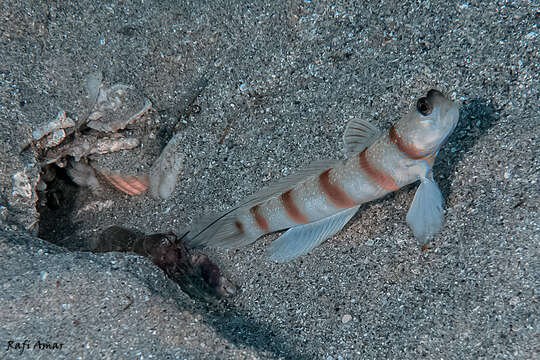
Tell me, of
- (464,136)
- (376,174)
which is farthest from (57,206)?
(464,136)

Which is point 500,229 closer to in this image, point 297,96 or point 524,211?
point 524,211

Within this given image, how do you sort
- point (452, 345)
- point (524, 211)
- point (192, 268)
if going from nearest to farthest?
point (452, 345) < point (524, 211) < point (192, 268)

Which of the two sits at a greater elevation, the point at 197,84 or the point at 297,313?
the point at 197,84

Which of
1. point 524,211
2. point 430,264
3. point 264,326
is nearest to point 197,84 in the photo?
point 264,326

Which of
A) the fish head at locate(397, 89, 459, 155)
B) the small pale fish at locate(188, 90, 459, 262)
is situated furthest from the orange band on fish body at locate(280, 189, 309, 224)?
the fish head at locate(397, 89, 459, 155)

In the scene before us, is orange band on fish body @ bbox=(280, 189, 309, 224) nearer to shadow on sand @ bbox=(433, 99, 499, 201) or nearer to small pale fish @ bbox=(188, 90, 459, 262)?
small pale fish @ bbox=(188, 90, 459, 262)

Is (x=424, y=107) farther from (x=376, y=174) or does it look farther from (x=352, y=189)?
(x=352, y=189)

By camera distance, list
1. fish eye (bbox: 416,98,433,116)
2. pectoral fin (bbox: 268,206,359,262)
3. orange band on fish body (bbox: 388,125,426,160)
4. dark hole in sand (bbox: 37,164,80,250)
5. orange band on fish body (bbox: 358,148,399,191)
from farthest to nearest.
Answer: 1. dark hole in sand (bbox: 37,164,80,250)
2. pectoral fin (bbox: 268,206,359,262)
3. orange band on fish body (bbox: 358,148,399,191)
4. orange band on fish body (bbox: 388,125,426,160)
5. fish eye (bbox: 416,98,433,116)
